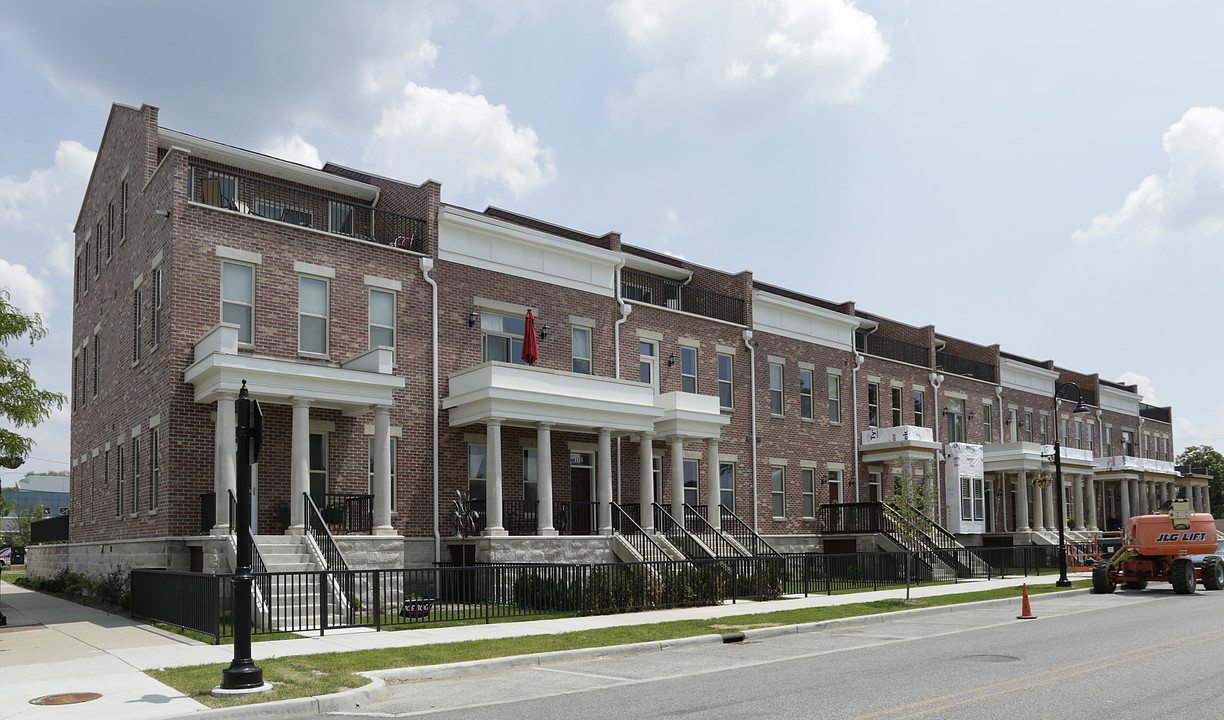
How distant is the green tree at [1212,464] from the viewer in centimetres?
8912

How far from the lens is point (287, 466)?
2327 cm

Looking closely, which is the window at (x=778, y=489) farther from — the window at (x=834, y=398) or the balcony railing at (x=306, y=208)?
the balcony railing at (x=306, y=208)

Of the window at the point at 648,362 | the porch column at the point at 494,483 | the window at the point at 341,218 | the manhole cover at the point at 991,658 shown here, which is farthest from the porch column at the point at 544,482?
the manhole cover at the point at 991,658

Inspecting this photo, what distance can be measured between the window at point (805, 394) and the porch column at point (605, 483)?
1232cm

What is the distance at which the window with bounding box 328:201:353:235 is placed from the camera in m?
28.0

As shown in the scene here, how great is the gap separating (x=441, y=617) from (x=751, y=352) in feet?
61.3

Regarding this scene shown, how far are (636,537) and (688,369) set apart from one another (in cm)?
814

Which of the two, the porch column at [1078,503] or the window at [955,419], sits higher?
the window at [955,419]

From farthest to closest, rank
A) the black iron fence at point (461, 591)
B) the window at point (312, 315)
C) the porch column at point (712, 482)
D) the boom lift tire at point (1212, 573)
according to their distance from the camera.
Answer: the porch column at point (712, 482) → the boom lift tire at point (1212, 573) → the window at point (312, 315) → the black iron fence at point (461, 591)

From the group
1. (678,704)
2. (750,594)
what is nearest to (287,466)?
(750,594)

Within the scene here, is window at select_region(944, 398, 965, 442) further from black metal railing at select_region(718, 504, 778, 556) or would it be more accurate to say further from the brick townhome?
black metal railing at select_region(718, 504, 778, 556)

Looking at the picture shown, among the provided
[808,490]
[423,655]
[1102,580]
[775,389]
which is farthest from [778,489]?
[423,655]

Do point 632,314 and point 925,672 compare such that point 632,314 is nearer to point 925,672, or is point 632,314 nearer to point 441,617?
point 441,617

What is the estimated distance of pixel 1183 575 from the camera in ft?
85.0
